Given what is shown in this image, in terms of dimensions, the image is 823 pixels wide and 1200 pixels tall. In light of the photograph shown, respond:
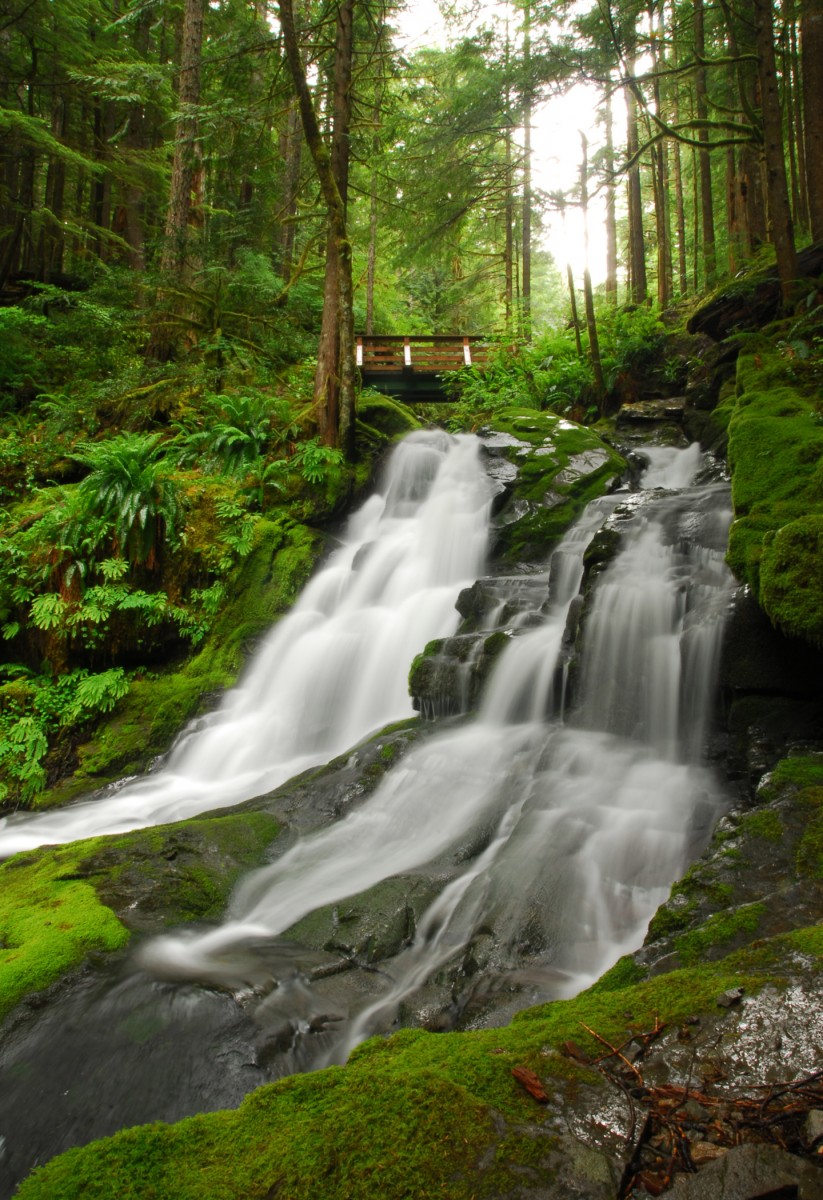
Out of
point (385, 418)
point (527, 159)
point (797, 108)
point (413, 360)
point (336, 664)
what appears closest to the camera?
point (336, 664)

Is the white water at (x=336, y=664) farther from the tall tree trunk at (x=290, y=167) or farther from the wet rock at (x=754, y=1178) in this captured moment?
the tall tree trunk at (x=290, y=167)

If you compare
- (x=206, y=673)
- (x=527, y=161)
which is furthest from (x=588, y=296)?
(x=206, y=673)

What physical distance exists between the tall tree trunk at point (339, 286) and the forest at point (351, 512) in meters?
0.06

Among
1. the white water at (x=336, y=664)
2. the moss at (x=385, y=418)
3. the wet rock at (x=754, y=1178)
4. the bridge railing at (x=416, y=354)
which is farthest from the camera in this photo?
the bridge railing at (x=416, y=354)

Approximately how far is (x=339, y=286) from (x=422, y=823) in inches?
369

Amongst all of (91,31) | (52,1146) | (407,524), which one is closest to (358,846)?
(52,1146)

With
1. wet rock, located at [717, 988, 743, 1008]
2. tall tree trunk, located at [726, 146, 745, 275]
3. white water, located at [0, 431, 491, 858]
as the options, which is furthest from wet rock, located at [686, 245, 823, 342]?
wet rock, located at [717, 988, 743, 1008]

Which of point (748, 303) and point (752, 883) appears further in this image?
point (748, 303)

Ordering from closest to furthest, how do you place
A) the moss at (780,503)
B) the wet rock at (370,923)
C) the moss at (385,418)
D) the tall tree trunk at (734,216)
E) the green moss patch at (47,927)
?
the green moss patch at (47,927) < the wet rock at (370,923) < the moss at (780,503) < the moss at (385,418) < the tall tree trunk at (734,216)

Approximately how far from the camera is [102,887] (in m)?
4.34

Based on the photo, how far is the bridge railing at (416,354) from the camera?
1761 cm

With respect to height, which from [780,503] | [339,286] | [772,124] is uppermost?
[772,124]

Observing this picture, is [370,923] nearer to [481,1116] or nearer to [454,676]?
[481,1116]

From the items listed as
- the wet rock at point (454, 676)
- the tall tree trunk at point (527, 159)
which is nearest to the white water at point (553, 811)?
the wet rock at point (454, 676)
